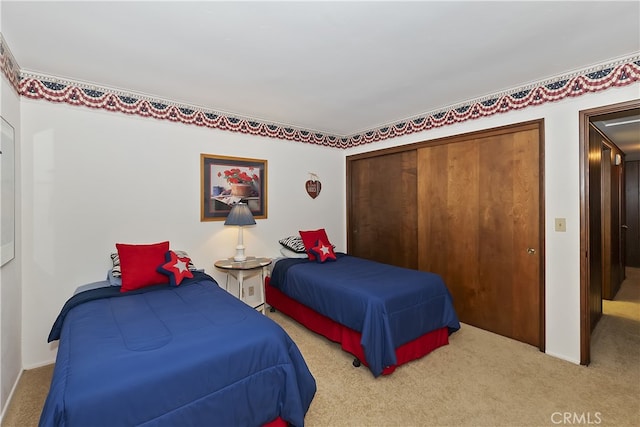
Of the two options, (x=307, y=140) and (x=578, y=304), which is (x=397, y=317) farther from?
(x=307, y=140)

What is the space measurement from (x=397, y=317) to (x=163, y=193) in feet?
8.44

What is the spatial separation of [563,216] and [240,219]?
10.1 ft

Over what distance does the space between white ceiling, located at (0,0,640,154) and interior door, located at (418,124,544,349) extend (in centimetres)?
67

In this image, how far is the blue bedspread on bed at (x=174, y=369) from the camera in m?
1.22

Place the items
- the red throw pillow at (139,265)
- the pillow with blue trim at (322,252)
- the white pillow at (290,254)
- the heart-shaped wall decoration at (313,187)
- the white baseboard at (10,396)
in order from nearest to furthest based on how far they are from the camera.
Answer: the white baseboard at (10,396) → the red throw pillow at (139,265) → the pillow with blue trim at (322,252) → the white pillow at (290,254) → the heart-shaped wall decoration at (313,187)

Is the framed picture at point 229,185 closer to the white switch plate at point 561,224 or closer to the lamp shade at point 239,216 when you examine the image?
the lamp shade at point 239,216

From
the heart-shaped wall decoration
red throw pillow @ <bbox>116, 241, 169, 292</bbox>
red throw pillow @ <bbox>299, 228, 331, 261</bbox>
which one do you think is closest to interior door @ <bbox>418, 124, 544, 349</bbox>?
red throw pillow @ <bbox>299, 228, 331, 261</bbox>

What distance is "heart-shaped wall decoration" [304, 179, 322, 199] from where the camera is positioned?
4.25m

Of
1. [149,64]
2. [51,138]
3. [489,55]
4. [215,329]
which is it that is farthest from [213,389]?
[489,55]

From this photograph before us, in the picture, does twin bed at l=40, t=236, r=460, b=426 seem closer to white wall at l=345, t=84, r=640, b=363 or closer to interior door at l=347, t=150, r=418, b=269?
white wall at l=345, t=84, r=640, b=363

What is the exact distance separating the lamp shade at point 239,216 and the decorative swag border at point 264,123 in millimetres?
970

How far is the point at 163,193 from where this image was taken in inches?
121

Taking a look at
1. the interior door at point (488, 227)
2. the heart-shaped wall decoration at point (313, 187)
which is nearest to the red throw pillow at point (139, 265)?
the heart-shaped wall decoration at point (313, 187)

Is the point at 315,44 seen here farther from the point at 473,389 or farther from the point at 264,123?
the point at 473,389
